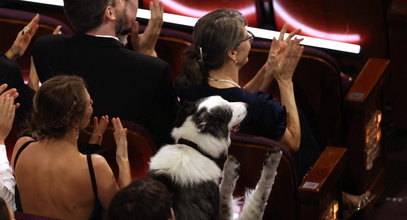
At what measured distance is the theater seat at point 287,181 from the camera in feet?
5.85

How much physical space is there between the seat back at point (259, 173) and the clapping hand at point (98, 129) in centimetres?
28

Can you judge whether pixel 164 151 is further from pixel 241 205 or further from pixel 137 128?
pixel 241 205

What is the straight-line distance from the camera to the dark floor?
234cm

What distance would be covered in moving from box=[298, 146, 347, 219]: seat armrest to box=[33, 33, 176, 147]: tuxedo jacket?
37cm

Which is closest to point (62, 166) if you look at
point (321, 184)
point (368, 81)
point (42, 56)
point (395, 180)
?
point (42, 56)

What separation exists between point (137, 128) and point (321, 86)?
560mm

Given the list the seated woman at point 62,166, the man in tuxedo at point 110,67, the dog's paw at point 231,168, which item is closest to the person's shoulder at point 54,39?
the man in tuxedo at point 110,67

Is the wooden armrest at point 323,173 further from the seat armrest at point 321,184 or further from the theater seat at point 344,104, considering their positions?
the theater seat at point 344,104

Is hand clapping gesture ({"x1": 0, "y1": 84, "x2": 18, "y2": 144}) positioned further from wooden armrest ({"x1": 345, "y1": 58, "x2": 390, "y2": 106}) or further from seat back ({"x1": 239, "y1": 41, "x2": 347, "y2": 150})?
wooden armrest ({"x1": 345, "y1": 58, "x2": 390, "y2": 106})

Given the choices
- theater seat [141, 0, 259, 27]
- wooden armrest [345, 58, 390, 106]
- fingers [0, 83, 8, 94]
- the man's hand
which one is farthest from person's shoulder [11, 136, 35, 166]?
theater seat [141, 0, 259, 27]

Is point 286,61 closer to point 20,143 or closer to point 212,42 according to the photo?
point 212,42

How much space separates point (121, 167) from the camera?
173 cm

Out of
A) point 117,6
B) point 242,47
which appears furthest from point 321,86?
point 117,6

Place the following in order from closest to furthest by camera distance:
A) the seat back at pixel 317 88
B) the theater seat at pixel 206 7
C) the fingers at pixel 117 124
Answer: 1. the fingers at pixel 117 124
2. the seat back at pixel 317 88
3. the theater seat at pixel 206 7
